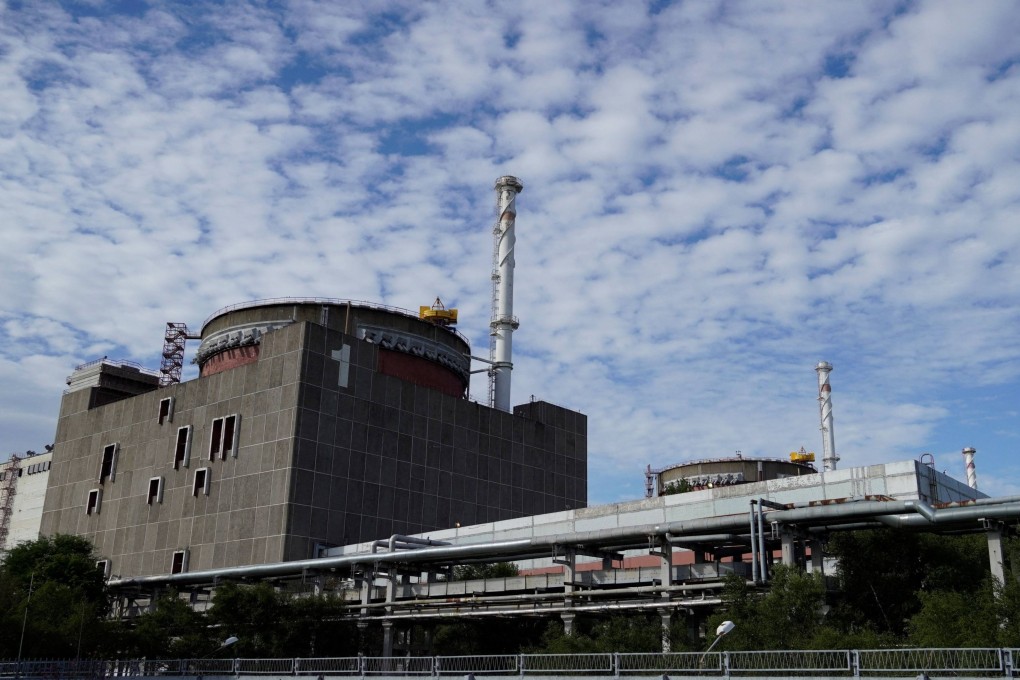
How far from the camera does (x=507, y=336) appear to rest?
84.6 meters

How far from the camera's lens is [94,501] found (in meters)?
79.2

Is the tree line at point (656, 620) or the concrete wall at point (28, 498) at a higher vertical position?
the concrete wall at point (28, 498)

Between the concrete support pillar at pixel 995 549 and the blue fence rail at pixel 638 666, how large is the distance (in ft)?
32.2

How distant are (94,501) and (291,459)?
933 inches

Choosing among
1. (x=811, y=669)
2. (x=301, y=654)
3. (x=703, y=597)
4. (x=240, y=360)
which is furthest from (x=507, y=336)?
(x=811, y=669)

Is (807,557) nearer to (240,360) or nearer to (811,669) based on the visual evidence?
(811,669)

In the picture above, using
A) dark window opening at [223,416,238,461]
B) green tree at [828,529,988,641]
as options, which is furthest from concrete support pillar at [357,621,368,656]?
dark window opening at [223,416,238,461]

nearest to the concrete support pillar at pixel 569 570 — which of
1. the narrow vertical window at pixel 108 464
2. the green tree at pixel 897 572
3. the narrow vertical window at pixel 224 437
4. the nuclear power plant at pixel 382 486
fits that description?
the nuclear power plant at pixel 382 486

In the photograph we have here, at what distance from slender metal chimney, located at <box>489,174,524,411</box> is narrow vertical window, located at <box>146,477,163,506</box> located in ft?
87.3

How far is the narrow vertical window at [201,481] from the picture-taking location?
231 feet

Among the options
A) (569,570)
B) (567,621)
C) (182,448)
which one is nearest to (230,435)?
(182,448)

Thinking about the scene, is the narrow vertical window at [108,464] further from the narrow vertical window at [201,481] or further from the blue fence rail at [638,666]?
the blue fence rail at [638,666]

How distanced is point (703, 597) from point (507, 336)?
49.5 metres

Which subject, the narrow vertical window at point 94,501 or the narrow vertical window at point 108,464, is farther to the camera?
the narrow vertical window at point 94,501
